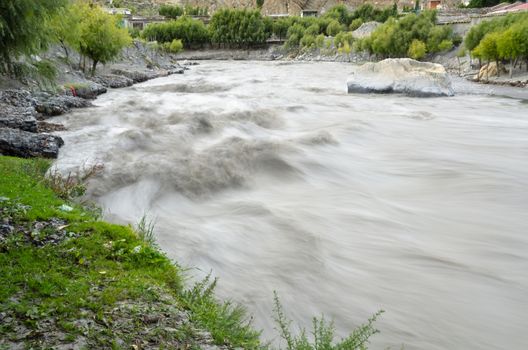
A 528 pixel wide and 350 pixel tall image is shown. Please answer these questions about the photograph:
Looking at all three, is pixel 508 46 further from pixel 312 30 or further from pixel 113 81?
pixel 312 30

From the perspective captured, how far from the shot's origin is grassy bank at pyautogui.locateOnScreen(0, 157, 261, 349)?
468cm

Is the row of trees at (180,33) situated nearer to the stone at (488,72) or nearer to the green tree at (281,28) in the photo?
the green tree at (281,28)

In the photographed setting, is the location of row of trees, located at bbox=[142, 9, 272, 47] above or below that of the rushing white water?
above

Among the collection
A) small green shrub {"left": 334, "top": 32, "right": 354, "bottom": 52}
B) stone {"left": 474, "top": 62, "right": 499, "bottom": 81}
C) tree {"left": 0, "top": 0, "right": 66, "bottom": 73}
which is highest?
small green shrub {"left": 334, "top": 32, "right": 354, "bottom": 52}

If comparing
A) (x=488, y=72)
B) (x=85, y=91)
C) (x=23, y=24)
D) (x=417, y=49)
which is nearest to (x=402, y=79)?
(x=85, y=91)

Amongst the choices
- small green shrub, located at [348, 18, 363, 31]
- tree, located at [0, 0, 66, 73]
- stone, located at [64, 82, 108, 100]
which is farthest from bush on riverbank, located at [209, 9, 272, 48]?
tree, located at [0, 0, 66, 73]

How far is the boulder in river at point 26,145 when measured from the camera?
1243 cm

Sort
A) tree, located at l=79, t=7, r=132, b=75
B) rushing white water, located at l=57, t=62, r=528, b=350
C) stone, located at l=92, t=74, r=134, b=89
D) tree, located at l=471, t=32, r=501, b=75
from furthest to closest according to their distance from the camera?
tree, located at l=471, t=32, r=501, b=75 < tree, located at l=79, t=7, r=132, b=75 < stone, located at l=92, t=74, r=134, b=89 < rushing white water, located at l=57, t=62, r=528, b=350

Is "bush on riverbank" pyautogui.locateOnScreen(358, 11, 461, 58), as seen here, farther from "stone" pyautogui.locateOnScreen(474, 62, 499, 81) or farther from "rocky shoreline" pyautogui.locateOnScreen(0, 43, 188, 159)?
"rocky shoreline" pyautogui.locateOnScreen(0, 43, 188, 159)

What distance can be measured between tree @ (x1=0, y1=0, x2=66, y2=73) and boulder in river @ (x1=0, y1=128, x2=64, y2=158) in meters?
3.18

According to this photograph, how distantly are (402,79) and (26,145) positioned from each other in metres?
30.0

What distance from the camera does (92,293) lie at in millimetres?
5371

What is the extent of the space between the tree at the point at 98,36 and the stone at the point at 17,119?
20.2 meters

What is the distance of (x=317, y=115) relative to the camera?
25359mm
